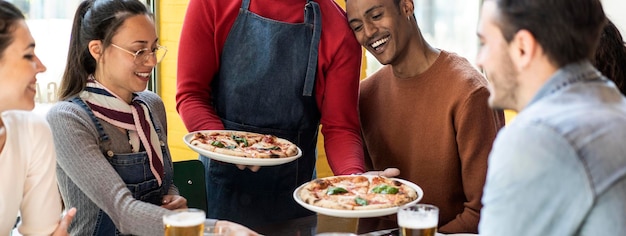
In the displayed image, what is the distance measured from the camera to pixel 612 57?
261 centimetres

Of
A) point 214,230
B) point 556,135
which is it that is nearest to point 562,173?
point 556,135

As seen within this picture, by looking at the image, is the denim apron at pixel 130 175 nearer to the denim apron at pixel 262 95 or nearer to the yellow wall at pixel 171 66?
the denim apron at pixel 262 95

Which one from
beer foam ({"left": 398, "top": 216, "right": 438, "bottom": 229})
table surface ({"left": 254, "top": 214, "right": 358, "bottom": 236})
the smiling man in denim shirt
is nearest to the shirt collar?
the smiling man in denim shirt

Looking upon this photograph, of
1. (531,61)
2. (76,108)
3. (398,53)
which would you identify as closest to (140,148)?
(76,108)

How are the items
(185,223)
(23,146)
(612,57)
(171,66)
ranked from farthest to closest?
(171,66)
(612,57)
(23,146)
(185,223)

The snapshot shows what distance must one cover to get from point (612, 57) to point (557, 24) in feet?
3.92

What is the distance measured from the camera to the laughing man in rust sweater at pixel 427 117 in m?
2.52

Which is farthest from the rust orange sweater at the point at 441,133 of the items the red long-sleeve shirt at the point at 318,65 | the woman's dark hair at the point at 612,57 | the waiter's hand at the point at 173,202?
the waiter's hand at the point at 173,202

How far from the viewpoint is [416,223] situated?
6.38 ft

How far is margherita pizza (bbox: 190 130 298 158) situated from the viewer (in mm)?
2506

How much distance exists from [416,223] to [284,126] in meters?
1.02

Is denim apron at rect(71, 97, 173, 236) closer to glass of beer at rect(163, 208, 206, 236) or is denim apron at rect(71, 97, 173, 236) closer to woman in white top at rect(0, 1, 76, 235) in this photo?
woman in white top at rect(0, 1, 76, 235)

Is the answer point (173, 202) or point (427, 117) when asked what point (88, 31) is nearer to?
point (173, 202)

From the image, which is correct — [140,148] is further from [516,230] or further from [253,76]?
[516,230]
